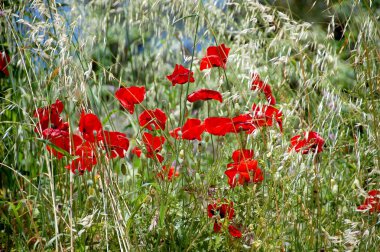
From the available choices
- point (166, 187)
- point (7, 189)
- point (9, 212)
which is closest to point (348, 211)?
point (166, 187)

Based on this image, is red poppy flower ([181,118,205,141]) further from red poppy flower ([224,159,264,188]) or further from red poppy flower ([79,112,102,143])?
red poppy flower ([79,112,102,143])

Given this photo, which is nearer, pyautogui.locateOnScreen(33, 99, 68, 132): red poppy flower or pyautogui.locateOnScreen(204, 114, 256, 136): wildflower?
pyautogui.locateOnScreen(204, 114, 256, 136): wildflower

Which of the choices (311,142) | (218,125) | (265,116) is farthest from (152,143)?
(311,142)

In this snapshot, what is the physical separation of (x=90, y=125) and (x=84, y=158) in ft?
0.56

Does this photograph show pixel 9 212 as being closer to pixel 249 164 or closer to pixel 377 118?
pixel 249 164

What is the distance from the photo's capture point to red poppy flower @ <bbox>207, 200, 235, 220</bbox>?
5.38 ft

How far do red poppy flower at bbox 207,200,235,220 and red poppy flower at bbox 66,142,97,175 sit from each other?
0.35 metres

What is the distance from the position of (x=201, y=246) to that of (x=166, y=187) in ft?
0.86

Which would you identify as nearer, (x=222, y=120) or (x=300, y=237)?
(x=222, y=120)

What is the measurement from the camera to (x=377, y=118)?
1.72 m

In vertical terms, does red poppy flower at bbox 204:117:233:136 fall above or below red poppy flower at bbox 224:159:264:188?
above

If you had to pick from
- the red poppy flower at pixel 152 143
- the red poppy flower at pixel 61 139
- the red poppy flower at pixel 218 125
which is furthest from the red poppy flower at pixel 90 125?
the red poppy flower at pixel 218 125

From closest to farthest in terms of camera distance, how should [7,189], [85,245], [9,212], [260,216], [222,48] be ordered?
[260,216]
[222,48]
[85,245]
[9,212]
[7,189]

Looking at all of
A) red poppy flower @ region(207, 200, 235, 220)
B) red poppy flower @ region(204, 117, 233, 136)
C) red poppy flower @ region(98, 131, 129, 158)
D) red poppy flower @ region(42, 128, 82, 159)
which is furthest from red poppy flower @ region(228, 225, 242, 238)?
red poppy flower @ region(42, 128, 82, 159)
